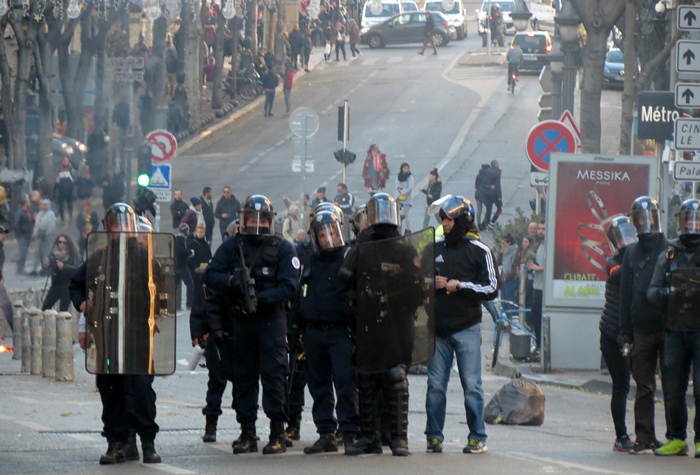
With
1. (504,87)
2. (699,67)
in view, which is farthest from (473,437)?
(504,87)

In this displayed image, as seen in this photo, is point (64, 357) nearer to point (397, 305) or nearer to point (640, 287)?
point (397, 305)

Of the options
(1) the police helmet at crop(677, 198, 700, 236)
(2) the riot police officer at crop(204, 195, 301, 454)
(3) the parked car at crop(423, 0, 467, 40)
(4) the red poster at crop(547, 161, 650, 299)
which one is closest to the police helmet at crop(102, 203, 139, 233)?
(2) the riot police officer at crop(204, 195, 301, 454)

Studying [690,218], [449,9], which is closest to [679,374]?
[690,218]

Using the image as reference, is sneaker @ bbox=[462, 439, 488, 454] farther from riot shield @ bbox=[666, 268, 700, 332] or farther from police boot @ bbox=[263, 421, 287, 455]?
riot shield @ bbox=[666, 268, 700, 332]

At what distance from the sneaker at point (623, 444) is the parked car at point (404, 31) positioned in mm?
53176

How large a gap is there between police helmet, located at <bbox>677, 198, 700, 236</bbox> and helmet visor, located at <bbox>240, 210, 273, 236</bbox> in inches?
108

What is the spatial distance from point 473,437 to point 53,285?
1131 cm

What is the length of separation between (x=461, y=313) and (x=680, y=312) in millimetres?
1453

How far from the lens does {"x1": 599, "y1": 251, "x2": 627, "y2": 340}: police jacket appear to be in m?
10.3

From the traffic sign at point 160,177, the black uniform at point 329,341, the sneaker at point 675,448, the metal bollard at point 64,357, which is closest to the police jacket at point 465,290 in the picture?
the black uniform at point 329,341

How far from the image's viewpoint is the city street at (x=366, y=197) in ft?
30.3

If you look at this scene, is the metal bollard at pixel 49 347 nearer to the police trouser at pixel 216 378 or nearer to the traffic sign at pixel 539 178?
the police trouser at pixel 216 378

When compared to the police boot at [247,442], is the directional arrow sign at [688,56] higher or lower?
higher

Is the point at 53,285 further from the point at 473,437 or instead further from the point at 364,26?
the point at 364,26
